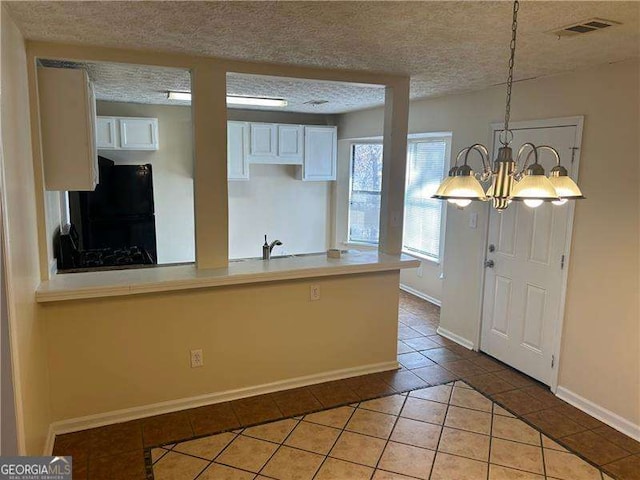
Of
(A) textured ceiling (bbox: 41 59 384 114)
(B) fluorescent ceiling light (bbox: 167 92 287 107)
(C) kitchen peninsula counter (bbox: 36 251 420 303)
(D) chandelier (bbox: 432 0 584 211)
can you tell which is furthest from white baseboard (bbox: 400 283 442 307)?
(D) chandelier (bbox: 432 0 584 211)

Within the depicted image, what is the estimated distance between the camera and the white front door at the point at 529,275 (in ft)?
11.2

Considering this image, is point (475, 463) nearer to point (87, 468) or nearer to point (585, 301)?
point (585, 301)

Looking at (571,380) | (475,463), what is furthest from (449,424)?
(571,380)

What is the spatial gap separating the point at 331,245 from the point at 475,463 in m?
4.60

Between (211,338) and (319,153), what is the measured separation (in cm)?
372

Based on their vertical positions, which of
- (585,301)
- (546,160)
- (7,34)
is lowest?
(585,301)

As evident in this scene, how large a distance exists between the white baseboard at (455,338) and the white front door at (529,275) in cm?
17

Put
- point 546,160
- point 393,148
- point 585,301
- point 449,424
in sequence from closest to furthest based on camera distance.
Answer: point 449,424, point 585,301, point 546,160, point 393,148

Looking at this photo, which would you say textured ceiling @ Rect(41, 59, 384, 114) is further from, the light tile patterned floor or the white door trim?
the light tile patterned floor

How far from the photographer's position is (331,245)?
704cm

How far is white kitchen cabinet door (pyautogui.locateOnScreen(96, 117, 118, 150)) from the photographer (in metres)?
5.07

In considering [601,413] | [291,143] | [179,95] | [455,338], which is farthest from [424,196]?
[601,413]

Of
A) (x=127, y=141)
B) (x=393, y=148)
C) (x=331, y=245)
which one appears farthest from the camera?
(x=331, y=245)

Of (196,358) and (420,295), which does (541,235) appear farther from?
(196,358)
